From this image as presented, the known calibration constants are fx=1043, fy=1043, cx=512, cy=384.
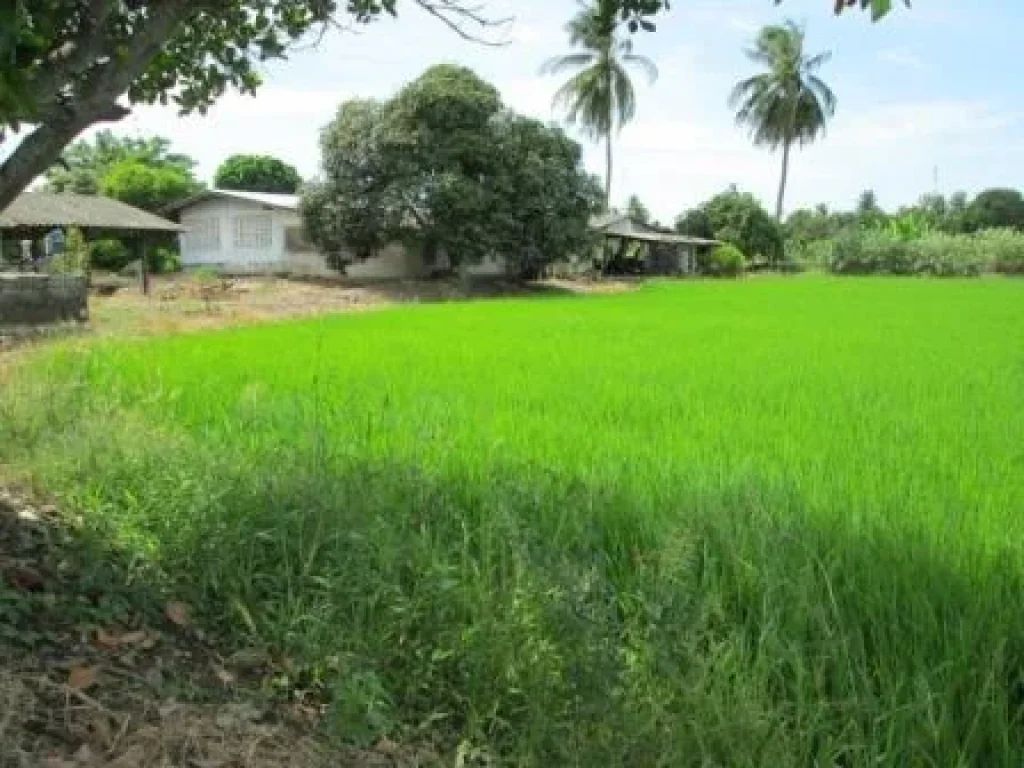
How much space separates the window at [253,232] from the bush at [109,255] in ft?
11.2

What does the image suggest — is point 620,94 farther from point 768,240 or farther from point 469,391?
point 469,391

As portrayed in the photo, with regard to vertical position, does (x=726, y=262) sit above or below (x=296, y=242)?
below

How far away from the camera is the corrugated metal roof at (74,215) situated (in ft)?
83.5

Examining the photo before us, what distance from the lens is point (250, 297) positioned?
80.2ft

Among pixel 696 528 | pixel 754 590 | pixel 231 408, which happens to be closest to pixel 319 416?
pixel 231 408

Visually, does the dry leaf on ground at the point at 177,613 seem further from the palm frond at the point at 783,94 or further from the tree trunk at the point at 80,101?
the palm frond at the point at 783,94

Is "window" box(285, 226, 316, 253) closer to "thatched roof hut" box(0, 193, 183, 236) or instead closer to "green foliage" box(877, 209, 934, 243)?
"thatched roof hut" box(0, 193, 183, 236)

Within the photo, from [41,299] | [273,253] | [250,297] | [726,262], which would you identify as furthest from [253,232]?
[726,262]

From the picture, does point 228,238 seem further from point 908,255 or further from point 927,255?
point 927,255

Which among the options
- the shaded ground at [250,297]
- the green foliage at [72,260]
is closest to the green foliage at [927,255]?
the shaded ground at [250,297]

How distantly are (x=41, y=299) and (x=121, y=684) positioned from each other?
13853 mm

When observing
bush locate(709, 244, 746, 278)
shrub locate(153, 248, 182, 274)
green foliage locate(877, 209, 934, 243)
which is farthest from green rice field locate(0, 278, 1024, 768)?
green foliage locate(877, 209, 934, 243)

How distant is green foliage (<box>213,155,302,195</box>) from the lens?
54.8 meters

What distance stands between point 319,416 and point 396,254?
26.9m
